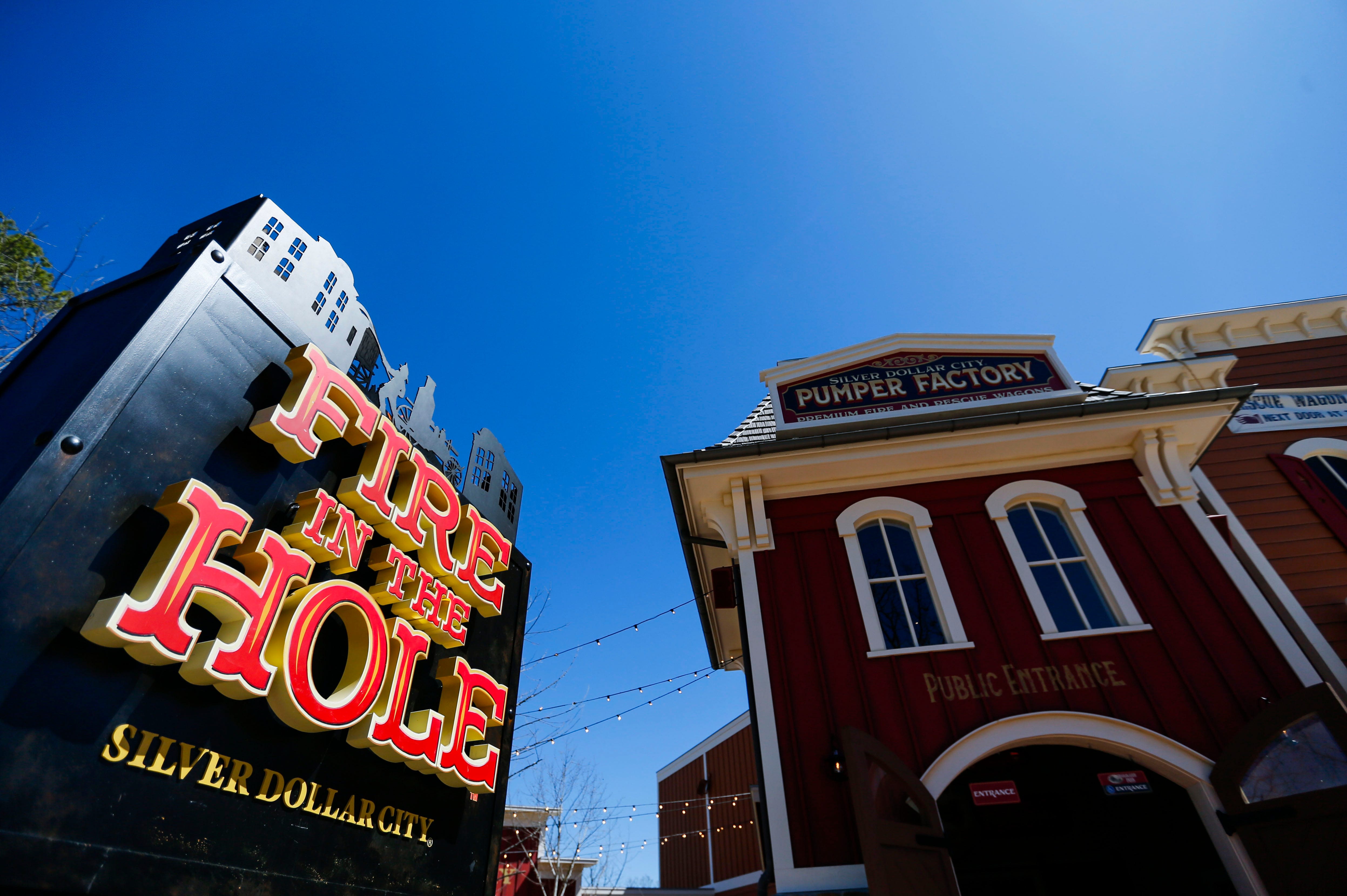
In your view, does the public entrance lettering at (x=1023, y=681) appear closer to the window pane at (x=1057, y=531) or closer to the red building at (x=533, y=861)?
the window pane at (x=1057, y=531)

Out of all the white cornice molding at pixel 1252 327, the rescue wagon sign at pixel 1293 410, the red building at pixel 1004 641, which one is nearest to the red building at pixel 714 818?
the red building at pixel 1004 641

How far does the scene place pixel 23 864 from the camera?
11.0 feet

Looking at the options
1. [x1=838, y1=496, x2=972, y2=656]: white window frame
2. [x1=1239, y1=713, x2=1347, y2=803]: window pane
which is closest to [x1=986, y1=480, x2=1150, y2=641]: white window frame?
[x1=838, y1=496, x2=972, y2=656]: white window frame

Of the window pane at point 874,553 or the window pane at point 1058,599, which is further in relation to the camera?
the window pane at point 874,553

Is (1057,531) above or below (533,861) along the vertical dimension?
above

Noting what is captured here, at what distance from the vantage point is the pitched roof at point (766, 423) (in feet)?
29.3

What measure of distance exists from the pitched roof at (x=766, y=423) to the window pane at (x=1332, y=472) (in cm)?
438

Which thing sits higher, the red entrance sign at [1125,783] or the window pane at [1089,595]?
the window pane at [1089,595]

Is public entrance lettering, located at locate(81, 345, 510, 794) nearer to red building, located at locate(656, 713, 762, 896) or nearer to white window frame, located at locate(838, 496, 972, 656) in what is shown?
white window frame, located at locate(838, 496, 972, 656)

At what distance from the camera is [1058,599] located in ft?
25.8

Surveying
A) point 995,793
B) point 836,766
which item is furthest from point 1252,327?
point 836,766

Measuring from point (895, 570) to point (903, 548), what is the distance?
1.26 ft

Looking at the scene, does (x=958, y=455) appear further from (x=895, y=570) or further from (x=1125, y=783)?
(x=1125, y=783)

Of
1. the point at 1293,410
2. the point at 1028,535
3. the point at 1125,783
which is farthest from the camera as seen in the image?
the point at 1293,410
